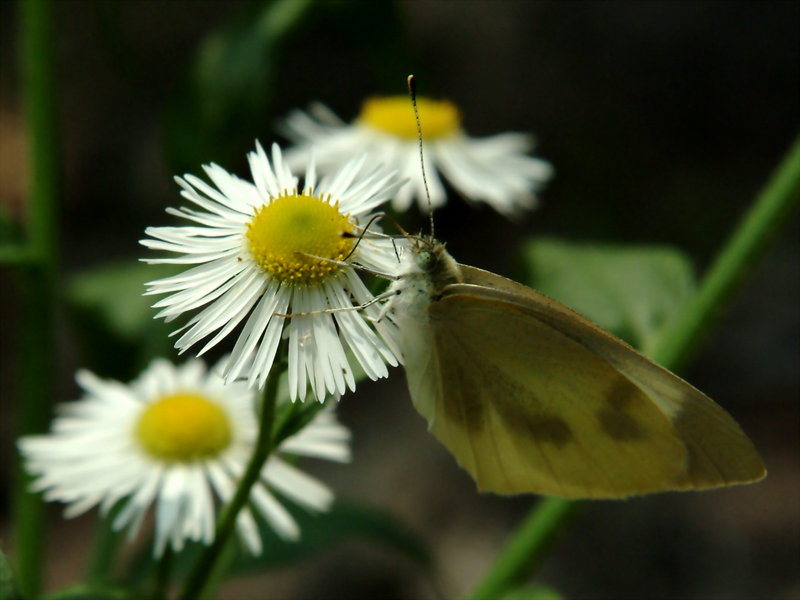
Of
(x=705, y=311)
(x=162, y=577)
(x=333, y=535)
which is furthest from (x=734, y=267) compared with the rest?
(x=162, y=577)

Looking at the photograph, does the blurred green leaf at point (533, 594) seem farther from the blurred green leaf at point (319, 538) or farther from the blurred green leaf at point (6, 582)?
the blurred green leaf at point (6, 582)

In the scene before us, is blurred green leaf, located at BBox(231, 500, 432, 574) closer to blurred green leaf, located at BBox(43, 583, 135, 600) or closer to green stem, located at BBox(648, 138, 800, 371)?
blurred green leaf, located at BBox(43, 583, 135, 600)

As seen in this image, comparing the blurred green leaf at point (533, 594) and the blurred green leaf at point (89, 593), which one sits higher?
the blurred green leaf at point (89, 593)

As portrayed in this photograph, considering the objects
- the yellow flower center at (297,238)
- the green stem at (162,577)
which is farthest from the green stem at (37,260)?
the yellow flower center at (297,238)

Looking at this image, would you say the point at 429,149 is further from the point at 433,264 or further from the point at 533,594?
the point at 533,594

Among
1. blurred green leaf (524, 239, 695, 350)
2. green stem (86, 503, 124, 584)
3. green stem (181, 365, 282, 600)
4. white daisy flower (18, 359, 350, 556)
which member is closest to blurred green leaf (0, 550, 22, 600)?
green stem (181, 365, 282, 600)

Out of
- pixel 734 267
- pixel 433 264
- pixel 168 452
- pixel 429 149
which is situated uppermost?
pixel 429 149
